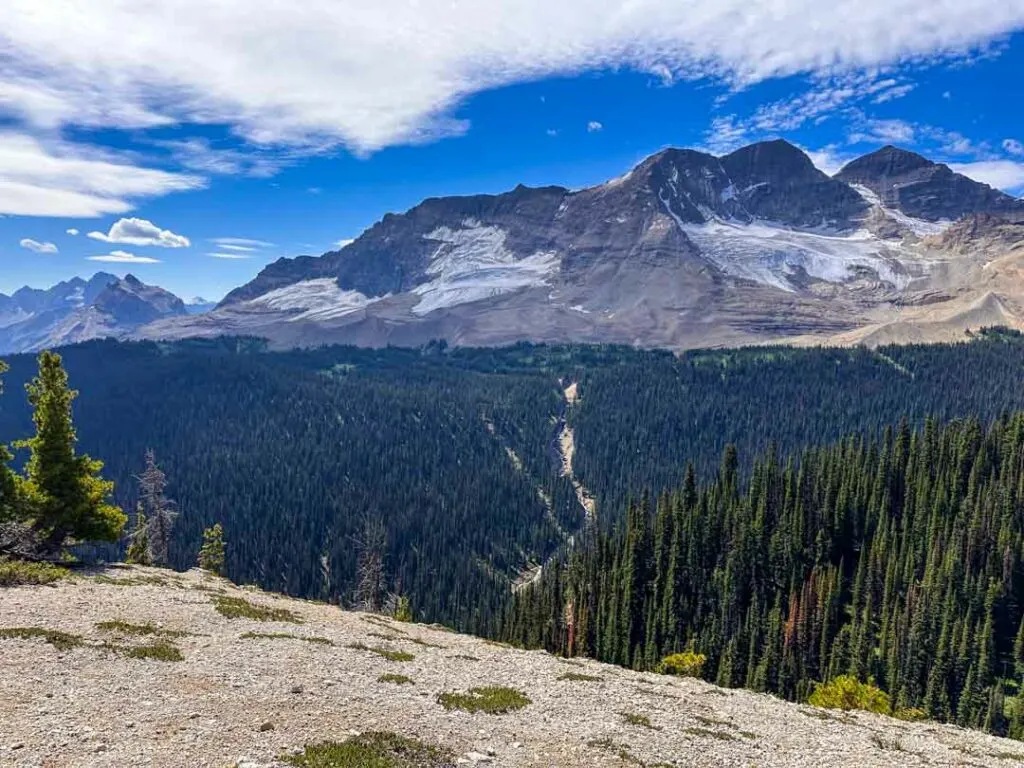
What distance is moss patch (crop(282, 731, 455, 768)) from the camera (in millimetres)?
19797

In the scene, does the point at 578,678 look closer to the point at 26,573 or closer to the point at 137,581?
the point at 137,581

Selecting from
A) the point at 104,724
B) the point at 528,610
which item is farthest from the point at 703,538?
the point at 104,724

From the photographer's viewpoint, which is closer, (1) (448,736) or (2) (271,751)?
(2) (271,751)

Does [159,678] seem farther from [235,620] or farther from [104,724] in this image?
[235,620]

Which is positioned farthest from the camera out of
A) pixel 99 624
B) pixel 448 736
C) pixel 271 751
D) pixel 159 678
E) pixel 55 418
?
pixel 55 418

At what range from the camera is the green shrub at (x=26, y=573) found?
3706 cm

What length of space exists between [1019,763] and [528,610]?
286 feet

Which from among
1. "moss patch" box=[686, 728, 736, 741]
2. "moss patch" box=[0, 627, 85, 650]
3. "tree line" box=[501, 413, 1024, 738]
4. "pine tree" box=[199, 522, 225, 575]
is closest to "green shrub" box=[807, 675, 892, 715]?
"tree line" box=[501, 413, 1024, 738]

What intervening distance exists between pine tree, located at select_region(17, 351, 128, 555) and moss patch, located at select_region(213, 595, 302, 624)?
42.9 ft

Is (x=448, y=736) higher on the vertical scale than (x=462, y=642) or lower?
higher

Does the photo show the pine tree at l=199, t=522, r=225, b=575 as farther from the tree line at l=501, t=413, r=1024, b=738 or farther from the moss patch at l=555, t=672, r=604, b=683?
the moss patch at l=555, t=672, r=604, b=683

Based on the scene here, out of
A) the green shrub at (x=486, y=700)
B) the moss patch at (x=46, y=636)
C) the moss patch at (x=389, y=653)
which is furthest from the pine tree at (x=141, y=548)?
the green shrub at (x=486, y=700)

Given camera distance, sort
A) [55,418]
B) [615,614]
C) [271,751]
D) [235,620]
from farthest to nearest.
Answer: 1. [615,614]
2. [55,418]
3. [235,620]
4. [271,751]

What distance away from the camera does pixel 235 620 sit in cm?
3753
